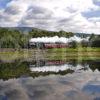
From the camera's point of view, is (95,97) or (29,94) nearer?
(95,97)

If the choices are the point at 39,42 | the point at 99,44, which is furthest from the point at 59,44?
the point at 99,44

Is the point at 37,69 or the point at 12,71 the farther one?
the point at 37,69

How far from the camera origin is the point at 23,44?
365 ft

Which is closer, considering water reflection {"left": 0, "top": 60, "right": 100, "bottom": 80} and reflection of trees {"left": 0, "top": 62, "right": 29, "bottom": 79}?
reflection of trees {"left": 0, "top": 62, "right": 29, "bottom": 79}

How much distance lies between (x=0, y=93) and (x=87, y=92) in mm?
4418

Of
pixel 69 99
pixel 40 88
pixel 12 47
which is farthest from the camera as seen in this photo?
pixel 12 47

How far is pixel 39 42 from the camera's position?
120 metres

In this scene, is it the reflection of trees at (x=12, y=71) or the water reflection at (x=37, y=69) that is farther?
the water reflection at (x=37, y=69)

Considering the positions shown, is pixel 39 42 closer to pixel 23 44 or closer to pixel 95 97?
Answer: pixel 23 44

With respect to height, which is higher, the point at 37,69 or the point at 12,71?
the point at 12,71

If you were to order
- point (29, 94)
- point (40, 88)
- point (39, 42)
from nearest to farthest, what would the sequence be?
point (29, 94), point (40, 88), point (39, 42)

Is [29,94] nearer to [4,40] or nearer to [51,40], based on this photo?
[4,40]

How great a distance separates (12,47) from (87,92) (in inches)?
3297

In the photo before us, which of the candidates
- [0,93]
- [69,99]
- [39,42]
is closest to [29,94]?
[0,93]
